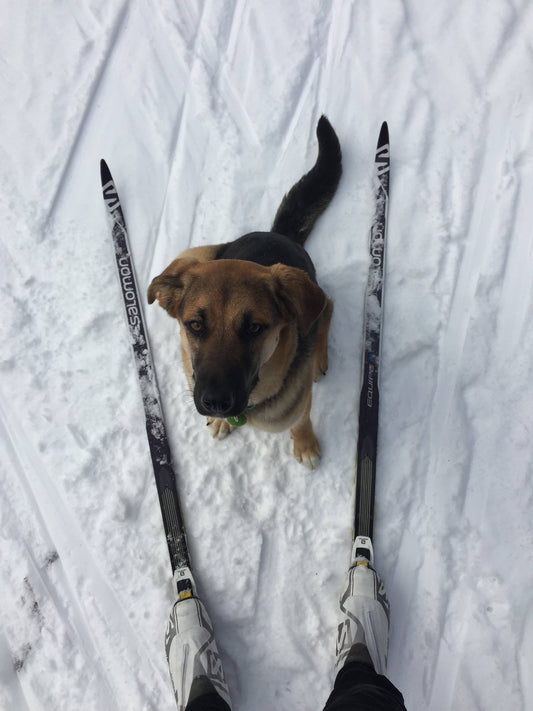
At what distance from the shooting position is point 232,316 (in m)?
2.02

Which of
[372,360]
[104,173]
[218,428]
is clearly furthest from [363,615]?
[104,173]

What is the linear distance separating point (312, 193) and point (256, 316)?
5.66ft

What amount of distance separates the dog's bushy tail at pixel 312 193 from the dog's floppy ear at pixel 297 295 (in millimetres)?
1263

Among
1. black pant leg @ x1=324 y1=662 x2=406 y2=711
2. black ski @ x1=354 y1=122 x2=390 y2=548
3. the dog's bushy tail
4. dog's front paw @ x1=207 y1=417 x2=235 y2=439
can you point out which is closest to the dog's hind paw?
black ski @ x1=354 y1=122 x2=390 y2=548

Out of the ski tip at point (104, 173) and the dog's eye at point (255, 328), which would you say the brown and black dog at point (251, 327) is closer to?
the dog's eye at point (255, 328)

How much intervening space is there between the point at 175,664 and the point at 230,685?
37cm

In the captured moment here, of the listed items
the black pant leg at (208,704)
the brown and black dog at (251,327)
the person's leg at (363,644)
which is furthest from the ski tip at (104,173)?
the black pant leg at (208,704)

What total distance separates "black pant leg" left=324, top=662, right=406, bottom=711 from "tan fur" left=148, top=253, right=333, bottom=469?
50.5 inches

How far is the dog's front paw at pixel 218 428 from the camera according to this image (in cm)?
299

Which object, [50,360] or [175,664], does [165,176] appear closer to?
[50,360]

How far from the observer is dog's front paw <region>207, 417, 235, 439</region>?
2.99 metres

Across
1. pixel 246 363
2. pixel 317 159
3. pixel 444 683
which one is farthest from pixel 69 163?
pixel 444 683

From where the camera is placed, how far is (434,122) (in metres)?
3.71

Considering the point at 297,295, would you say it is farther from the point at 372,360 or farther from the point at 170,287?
the point at 372,360
